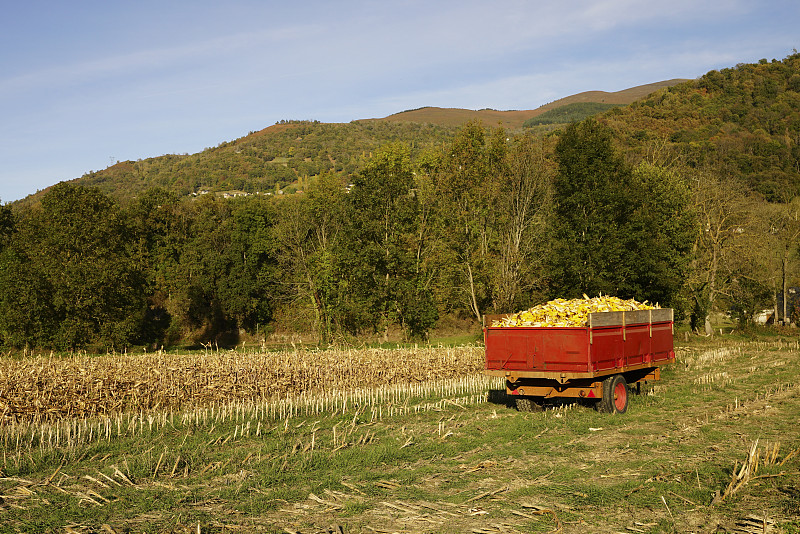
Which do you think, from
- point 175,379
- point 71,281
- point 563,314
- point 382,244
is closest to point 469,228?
point 382,244

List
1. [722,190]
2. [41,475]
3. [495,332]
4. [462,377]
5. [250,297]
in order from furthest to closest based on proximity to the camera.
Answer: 1. [250,297]
2. [722,190]
3. [462,377]
4. [495,332]
5. [41,475]

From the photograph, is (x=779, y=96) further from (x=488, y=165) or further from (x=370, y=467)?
(x=370, y=467)

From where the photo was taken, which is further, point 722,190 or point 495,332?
point 722,190

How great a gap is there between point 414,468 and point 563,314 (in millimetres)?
6640

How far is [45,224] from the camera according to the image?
130 feet

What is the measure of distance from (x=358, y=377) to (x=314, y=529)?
13.2 meters

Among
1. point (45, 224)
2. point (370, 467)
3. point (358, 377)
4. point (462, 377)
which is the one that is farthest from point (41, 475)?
point (45, 224)

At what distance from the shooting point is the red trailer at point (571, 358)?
14.2m

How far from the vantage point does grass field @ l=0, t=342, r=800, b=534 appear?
25.6 ft

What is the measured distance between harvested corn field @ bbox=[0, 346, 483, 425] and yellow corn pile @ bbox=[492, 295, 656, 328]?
6217 millimetres

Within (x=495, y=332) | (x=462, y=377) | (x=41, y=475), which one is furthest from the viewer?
(x=462, y=377)

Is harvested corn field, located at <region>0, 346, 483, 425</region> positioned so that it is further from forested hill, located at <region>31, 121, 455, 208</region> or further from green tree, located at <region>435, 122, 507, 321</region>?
forested hill, located at <region>31, 121, 455, 208</region>

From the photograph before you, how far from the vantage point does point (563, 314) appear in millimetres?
15609

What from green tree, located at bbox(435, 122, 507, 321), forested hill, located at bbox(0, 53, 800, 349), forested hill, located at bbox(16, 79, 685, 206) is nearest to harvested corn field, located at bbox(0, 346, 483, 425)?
forested hill, located at bbox(0, 53, 800, 349)
